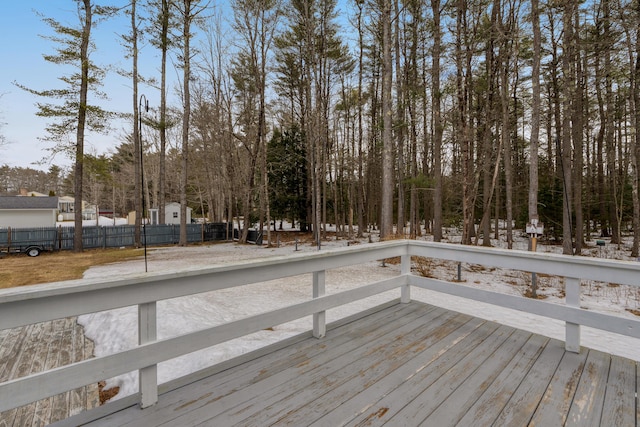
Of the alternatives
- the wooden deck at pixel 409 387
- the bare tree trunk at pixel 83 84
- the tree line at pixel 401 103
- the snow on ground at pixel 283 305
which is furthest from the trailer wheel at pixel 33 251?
the wooden deck at pixel 409 387

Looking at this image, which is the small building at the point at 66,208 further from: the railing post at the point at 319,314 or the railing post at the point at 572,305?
the railing post at the point at 572,305

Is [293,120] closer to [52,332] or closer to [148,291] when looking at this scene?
[52,332]

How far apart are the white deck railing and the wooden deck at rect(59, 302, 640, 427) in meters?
0.23

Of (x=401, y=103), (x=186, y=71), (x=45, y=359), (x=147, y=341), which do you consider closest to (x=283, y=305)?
(x=45, y=359)

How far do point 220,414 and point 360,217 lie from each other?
16.6m

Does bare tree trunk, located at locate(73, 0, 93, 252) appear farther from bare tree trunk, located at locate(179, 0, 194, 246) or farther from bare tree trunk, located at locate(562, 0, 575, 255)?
bare tree trunk, located at locate(562, 0, 575, 255)

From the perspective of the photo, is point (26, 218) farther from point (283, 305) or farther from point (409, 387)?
point (409, 387)

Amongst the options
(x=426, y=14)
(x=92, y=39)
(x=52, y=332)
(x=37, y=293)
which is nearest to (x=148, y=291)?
(x=37, y=293)

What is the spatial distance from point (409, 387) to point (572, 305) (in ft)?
4.93

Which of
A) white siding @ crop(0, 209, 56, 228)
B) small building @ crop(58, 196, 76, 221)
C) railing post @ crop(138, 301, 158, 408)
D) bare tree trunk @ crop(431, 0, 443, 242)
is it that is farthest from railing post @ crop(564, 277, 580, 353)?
small building @ crop(58, 196, 76, 221)

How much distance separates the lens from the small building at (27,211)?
59.6 ft

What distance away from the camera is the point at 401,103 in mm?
11789

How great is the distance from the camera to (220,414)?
159 cm

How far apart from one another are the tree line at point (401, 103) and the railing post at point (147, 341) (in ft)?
26.0
